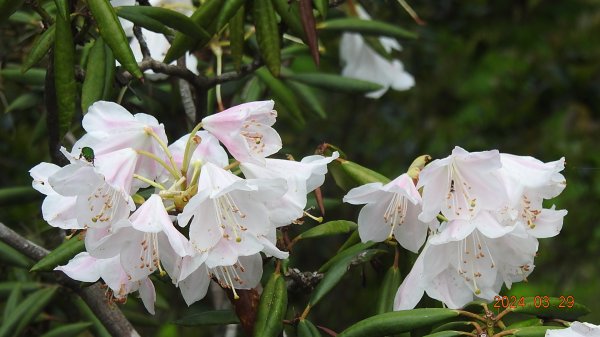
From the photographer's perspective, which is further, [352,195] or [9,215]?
[9,215]

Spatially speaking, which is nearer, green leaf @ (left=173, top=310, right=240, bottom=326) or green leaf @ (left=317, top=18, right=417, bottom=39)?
green leaf @ (left=173, top=310, right=240, bottom=326)

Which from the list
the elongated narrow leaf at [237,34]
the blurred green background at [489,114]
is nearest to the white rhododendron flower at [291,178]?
the elongated narrow leaf at [237,34]

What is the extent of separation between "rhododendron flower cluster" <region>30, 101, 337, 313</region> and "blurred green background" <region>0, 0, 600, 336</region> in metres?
1.76

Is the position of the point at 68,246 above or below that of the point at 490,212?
below

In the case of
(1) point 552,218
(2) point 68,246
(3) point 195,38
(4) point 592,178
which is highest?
(3) point 195,38

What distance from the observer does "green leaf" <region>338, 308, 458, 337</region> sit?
4.63 ft

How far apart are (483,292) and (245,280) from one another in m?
0.38

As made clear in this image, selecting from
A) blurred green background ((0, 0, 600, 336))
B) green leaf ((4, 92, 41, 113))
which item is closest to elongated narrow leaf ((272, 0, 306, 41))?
green leaf ((4, 92, 41, 113))

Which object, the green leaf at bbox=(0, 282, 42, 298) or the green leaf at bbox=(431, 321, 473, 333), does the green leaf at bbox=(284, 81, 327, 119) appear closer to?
the green leaf at bbox=(0, 282, 42, 298)

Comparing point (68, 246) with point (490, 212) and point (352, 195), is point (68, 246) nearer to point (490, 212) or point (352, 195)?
point (352, 195)

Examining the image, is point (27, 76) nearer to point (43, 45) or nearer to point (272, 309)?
point (43, 45)

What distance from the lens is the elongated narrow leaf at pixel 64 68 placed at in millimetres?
1511

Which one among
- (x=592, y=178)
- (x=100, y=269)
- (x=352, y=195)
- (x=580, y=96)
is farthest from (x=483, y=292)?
(x=580, y=96)

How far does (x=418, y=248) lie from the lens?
5.07ft
